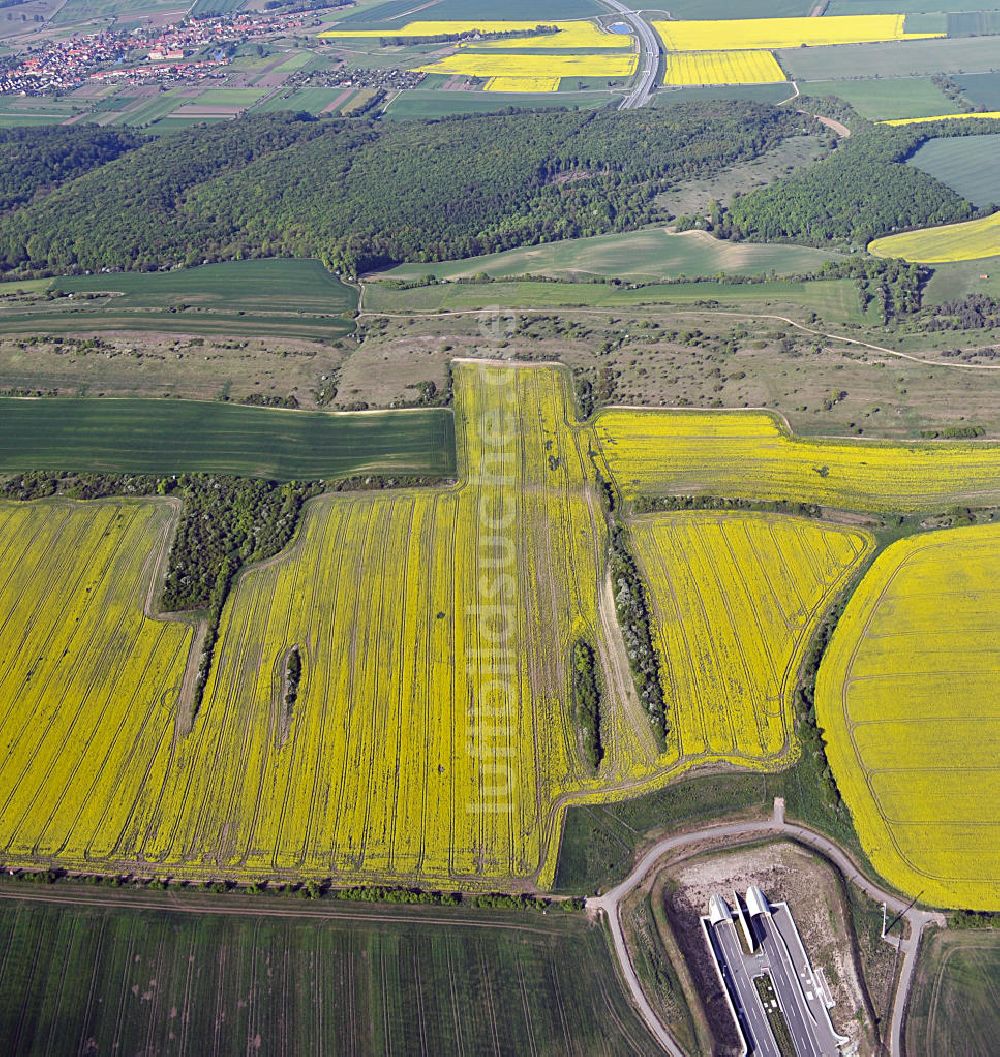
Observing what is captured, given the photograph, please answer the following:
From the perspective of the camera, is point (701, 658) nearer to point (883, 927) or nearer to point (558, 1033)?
point (883, 927)

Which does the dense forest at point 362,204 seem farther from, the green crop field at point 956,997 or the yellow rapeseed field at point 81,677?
the green crop field at point 956,997

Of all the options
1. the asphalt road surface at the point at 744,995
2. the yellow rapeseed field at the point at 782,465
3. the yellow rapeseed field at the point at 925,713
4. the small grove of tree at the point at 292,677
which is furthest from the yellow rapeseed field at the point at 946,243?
the small grove of tree at the point at 292,677

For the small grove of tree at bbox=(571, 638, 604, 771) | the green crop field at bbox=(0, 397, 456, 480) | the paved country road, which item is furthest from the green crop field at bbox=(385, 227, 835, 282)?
the paved country road

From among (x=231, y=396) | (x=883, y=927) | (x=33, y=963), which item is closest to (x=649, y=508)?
(x=883, y=927)

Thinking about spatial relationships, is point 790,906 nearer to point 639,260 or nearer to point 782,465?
point 782,465

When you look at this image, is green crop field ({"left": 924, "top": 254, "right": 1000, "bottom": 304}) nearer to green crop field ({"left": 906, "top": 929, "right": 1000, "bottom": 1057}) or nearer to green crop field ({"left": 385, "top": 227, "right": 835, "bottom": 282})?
green crop field ({"left": 385, "top": 227, "right": 835, "bottom": 282})
